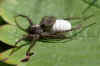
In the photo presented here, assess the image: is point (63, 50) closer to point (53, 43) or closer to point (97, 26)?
point (53, 43)

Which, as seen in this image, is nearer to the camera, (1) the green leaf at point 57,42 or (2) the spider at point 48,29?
(1) the green leaf at point 57,42

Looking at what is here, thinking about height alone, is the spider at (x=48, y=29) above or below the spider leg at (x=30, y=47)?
above

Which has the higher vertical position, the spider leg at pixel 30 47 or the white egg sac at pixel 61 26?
the white egg sac at pixel 61 26

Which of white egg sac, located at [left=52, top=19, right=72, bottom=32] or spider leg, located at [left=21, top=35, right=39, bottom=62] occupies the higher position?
white egg sac, located at [left=52, top=19, right=72, bottom=32]

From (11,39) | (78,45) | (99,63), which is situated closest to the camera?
(99,63)

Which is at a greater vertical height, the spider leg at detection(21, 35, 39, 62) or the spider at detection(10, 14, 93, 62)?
the spider at detection(10, 14, 93, 62)

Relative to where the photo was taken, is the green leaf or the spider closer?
the green leaf

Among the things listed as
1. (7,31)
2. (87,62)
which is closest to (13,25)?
(7,31)

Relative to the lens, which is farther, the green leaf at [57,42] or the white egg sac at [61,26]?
the white egg sac at [61,26]
